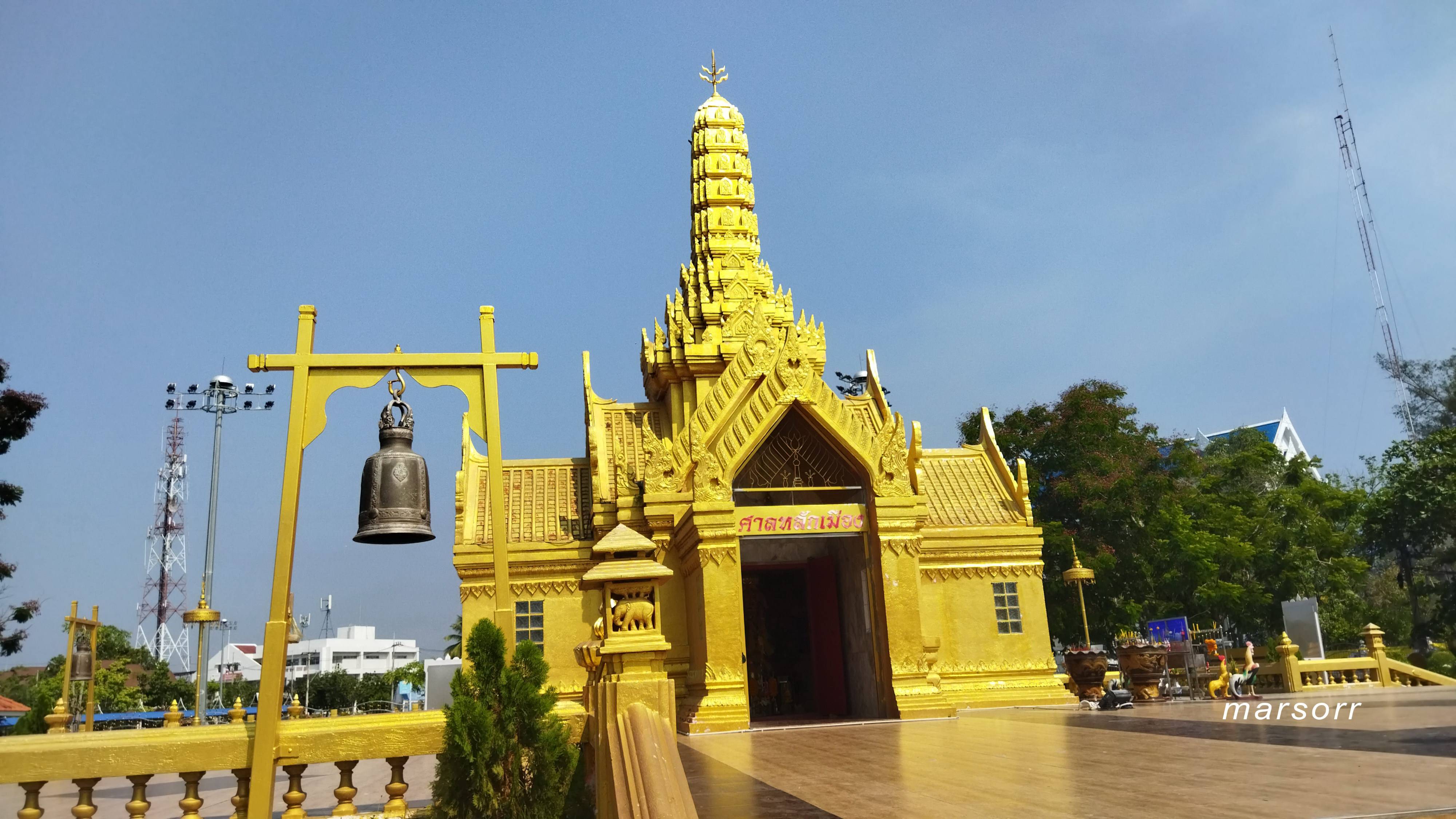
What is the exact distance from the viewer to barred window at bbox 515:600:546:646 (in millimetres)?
20266

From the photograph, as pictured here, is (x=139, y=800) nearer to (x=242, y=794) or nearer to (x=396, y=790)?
(x=242, y=794)

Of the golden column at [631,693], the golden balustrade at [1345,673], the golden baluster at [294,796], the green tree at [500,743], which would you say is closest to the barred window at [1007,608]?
the golden balustrade at [1345,673]

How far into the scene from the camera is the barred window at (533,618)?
66.5ft

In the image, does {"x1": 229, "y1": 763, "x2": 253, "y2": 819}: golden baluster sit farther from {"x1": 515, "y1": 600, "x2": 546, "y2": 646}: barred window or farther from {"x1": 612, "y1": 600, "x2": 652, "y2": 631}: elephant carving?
{"x1": 515, "y1": 600, "x2": 546, "y2": 646}: barred window

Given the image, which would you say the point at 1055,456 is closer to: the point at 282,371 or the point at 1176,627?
the point at 1176,627

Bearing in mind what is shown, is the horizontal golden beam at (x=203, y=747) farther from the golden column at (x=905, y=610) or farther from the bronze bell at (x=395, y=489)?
the golden column at (x=905, y=610)

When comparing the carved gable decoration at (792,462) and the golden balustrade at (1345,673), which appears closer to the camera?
the carved gable decoration at (792,462)

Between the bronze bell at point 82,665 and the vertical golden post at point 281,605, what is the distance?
14.3 metres

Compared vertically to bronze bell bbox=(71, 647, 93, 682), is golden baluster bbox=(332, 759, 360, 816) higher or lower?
lower

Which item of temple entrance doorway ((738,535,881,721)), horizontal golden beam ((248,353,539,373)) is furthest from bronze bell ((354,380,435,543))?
temple entrance doorway ((738,535,881,721))

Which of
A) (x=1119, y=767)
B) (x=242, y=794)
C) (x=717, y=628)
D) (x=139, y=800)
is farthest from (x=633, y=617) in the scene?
(x=717, y=628)

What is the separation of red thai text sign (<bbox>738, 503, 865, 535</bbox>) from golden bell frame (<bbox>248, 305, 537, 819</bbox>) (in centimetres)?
1104

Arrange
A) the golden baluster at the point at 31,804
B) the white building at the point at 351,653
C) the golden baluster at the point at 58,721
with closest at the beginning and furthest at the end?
1. the golden baluster at the point at 31,804
2. the golden baluster at the point at 58,721
3. the white building at the point at 351,653

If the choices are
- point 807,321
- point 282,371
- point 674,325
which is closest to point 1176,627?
point 807,321
